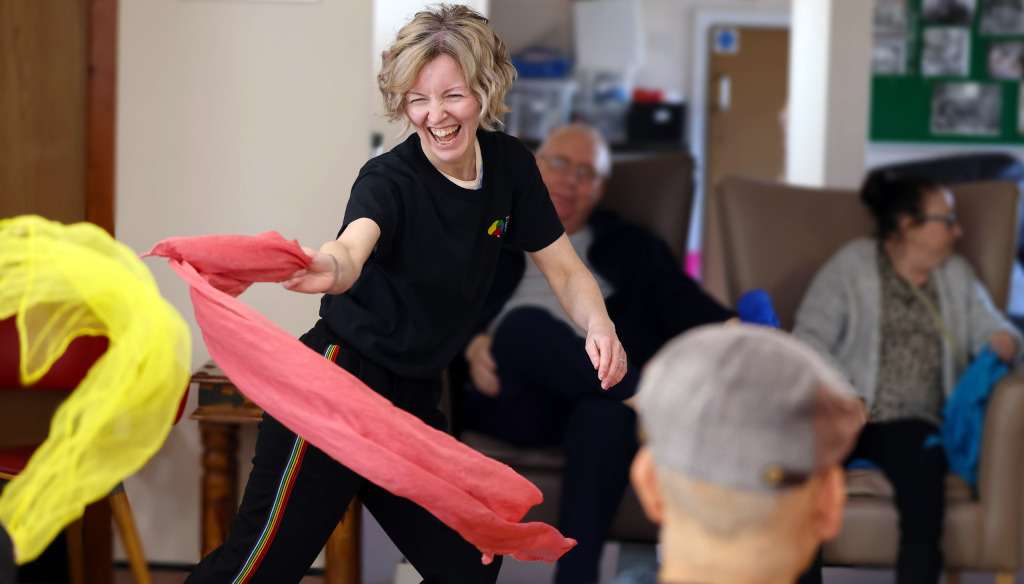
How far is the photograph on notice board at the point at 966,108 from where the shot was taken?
18.3 feet

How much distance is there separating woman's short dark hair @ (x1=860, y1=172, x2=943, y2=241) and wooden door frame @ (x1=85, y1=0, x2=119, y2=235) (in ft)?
6.64

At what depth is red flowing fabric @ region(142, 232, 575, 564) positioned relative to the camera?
119 centimetres

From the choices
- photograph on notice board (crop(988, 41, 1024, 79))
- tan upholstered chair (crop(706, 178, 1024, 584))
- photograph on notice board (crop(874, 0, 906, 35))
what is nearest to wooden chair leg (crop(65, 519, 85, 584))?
tan upholstered chair (crop(706, 178, 1024, 584))

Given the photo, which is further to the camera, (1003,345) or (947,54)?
(947,54)

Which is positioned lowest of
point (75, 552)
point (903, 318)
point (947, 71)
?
point (75, 552)

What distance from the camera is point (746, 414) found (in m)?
0.70

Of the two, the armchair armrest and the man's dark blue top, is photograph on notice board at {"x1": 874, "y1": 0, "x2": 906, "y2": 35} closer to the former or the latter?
the man's dark blue top

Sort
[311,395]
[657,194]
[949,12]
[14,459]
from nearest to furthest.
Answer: [311,395]
[14,459]
[657,194]
[949,12]

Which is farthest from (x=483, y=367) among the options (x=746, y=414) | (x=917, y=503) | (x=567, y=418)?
(x=746, y=414)

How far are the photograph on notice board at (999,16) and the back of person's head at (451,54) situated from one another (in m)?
5.03

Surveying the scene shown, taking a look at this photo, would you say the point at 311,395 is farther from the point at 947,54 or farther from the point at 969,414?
the point at 947,54

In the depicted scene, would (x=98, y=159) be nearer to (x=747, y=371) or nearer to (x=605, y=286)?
(x=605, y=286)

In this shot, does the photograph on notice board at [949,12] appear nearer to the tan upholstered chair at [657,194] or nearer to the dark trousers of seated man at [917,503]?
the tan upholstered chair at [657,194]

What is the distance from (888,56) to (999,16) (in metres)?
0.67
